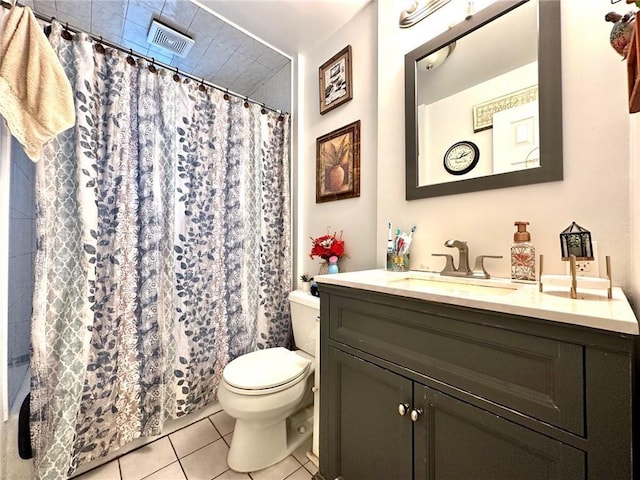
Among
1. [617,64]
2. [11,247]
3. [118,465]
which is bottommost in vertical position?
[118,465]

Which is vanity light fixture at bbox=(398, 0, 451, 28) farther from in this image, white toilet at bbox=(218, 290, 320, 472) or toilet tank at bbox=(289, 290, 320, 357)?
white toilet at bbox=(218, 290, 320, 472)

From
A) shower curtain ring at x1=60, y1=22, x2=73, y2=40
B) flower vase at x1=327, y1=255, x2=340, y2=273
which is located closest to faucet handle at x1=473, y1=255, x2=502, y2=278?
flower vase at x1=327, y1=255, x2=340, y2=273

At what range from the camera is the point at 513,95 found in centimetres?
94

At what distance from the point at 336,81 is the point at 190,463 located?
7.38ft

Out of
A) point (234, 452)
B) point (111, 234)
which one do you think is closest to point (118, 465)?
point (234, 452)

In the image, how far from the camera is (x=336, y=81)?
5.41 feet

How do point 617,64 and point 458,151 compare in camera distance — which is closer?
point 617,64

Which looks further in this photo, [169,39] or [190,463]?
[169,39]

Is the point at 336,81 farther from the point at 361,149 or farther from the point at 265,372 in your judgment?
the point at 265,372

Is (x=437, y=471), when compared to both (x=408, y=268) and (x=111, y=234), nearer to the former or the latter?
(x=408, y=268)

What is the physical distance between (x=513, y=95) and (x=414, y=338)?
955mm

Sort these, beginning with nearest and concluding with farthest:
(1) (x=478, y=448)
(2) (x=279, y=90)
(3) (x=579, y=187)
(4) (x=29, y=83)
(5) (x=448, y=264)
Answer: (1) (x=478, y=448)
(3) (x=579, y=187)
(4) (x=29, y=83)
(5) (x=448, y=264)
(2) (x=279, y=90)

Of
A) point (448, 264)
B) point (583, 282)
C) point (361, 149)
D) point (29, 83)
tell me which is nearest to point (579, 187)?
point (583, 282)

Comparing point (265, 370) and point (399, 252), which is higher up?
point (399, 252)
